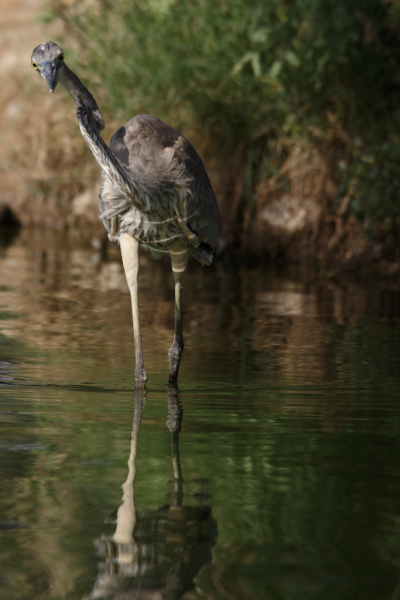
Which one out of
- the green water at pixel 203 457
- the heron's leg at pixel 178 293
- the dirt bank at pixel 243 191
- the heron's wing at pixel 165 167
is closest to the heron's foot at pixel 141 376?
the green water at pixel 203 457

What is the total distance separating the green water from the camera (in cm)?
284

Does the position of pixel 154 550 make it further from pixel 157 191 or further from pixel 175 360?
pixel 175 360

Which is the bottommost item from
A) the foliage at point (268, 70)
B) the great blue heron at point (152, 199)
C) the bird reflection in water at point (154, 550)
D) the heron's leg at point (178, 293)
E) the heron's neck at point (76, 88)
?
the bird reflection in water at point (154, 550)

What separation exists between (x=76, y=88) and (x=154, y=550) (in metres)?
2.65

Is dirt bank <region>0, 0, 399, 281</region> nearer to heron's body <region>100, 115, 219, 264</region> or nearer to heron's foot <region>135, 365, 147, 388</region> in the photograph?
heron's body <region>100, 115, 219, 264</region>

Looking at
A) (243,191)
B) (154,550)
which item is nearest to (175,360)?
(154,550)

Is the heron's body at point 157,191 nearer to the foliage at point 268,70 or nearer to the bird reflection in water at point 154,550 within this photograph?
the bird reflection in water at point 154,550

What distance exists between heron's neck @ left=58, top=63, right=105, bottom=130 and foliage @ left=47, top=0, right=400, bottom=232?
4929 mm

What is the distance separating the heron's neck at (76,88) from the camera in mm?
4695

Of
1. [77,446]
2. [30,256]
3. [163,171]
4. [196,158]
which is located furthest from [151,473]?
[30,256]

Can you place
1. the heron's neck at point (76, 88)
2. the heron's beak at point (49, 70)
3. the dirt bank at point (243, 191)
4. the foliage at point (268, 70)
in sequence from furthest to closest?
1. the dirt bank at point (243, 191)
2. the foliage at point (268, 70)
3. the heron's neck at point (76, 88)
4. the heron's beak at point (49, 70)

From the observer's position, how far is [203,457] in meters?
4.02

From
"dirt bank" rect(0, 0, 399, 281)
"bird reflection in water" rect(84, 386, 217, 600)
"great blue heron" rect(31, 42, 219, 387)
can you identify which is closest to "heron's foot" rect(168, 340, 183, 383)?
"great blue heron" rect(31, 42, 219, 387)

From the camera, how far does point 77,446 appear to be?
13.6 feet
